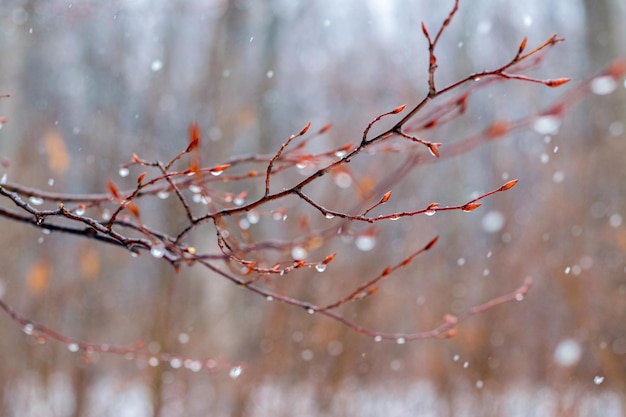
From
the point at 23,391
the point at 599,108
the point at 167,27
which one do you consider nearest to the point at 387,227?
the point at 599,108

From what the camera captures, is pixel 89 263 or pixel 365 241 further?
pixel 89 263

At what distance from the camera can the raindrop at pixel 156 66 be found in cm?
559

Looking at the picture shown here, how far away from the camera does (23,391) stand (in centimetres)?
513

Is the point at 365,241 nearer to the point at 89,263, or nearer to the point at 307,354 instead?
the point at 307,354

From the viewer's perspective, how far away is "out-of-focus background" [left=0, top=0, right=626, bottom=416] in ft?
16.3

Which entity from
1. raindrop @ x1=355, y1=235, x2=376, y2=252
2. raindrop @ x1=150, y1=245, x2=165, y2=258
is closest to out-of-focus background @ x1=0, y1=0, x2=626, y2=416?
raindrop @ x1=355, y1=235, x2=376, y2=252

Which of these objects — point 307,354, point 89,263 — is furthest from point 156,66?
point 307,354

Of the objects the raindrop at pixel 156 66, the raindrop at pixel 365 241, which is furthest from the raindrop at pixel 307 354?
the raindrop at pixel 156 66

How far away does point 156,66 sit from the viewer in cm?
559

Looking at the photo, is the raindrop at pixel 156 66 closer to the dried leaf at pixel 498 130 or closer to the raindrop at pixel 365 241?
the raindrop at pixel 365 241

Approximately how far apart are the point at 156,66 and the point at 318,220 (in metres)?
1.99

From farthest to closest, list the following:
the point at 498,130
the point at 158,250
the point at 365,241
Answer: the point at 365,241 < the point at 498,130 < the point at 158,250

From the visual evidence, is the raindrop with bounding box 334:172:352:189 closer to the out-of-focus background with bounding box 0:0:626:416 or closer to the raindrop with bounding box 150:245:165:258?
the raindrop with bounding box 150:245:165:258

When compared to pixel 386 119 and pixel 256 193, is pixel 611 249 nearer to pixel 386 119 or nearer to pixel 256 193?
pixel 386 119
